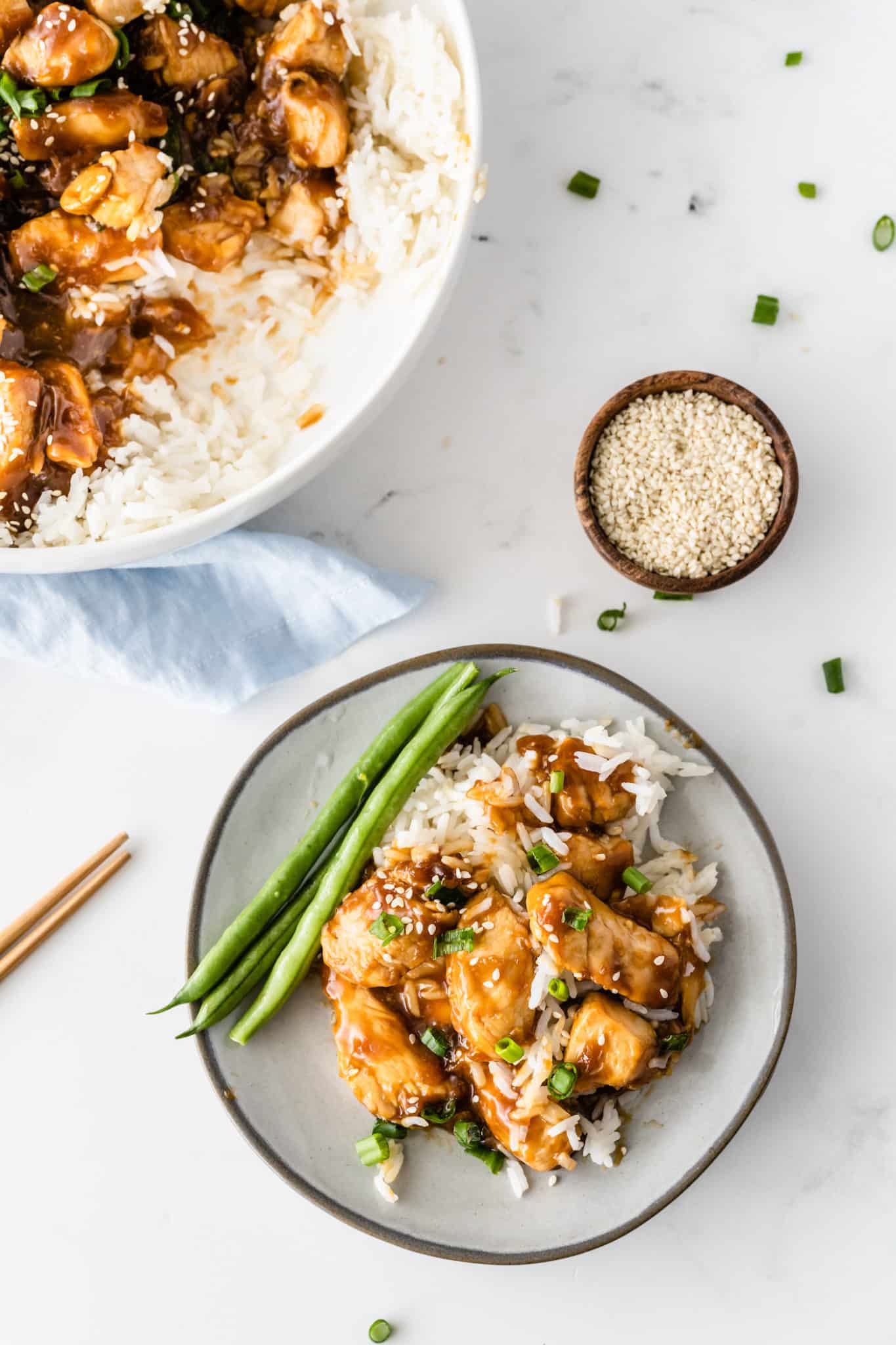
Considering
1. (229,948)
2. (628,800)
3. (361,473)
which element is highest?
(361,473)

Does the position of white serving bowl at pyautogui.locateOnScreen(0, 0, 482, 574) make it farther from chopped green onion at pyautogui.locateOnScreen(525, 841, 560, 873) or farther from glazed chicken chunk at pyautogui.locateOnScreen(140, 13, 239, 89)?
chopped green onion at pyautogui.locateOnScreen(525, 841, 560, 873)

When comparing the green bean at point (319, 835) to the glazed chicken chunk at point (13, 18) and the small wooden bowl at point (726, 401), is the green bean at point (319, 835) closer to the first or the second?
the small wooden bowl at point (726, 401)

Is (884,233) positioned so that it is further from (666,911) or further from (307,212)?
(666,911)

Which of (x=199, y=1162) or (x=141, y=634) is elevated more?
(x=141, y=634)

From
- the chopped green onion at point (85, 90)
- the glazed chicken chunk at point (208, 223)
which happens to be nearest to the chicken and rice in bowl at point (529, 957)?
the glazed chicken chunk at point (208, 223)

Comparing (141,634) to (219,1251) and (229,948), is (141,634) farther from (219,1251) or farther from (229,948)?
(219,1251)

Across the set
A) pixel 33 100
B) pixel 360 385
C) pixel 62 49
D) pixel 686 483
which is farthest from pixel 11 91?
pixel 686 483

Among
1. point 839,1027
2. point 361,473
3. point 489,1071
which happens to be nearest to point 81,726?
point 361,473
